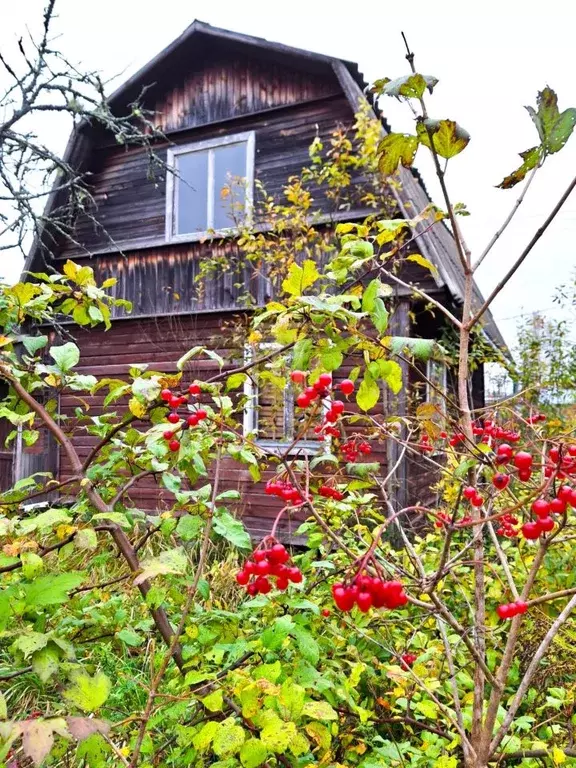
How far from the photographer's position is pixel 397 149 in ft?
4.20

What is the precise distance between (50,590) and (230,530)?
532 mm

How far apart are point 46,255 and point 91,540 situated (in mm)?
7671

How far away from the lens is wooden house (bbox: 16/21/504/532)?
6199 millimetres

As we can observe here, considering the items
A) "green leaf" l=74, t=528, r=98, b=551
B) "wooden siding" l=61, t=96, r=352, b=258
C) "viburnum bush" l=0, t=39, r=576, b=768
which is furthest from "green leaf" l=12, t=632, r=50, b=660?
"wooden siding" l=61, t=96, r=352, b=258

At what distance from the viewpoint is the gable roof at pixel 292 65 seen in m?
5.26

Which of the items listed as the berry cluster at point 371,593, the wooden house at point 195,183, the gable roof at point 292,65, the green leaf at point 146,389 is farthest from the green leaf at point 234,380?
the wooden house at point 195,183

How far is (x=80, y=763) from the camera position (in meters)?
2.00

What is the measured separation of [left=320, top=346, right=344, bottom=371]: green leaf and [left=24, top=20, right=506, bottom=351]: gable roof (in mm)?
3728

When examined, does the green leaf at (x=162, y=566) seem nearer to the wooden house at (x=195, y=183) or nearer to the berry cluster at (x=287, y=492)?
the berry cluster at (x=287, y=492)

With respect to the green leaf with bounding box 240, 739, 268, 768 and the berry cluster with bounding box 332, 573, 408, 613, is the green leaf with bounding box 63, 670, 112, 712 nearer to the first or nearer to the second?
the green leaf with bounding box 240, 739, 268, 768

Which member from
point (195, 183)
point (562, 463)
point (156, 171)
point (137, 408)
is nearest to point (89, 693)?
point (137, 408)

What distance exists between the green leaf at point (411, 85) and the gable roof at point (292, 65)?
359 cm

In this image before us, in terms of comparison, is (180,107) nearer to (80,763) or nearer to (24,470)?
(24,470)

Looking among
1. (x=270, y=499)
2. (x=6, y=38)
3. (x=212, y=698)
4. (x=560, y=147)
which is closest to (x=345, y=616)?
(x=212, y=698)
